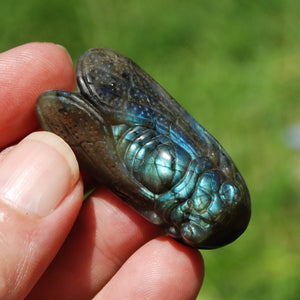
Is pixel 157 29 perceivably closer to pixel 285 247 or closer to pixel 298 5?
pixel 298 5

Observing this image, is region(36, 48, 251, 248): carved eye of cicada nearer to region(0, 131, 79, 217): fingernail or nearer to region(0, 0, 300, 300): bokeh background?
region(0, 131, 79, 217): fingernail

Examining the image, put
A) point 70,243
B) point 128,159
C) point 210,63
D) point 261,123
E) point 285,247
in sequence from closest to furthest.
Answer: point 128,159 < point 70,243 < point 285,247 < point 261,123 < point 210,63

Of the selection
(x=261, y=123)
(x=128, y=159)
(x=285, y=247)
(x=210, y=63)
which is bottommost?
(x=285, y=247)

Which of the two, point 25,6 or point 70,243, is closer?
point 70,243

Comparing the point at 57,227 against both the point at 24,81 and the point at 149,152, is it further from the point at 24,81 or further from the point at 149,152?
the point at 24,81

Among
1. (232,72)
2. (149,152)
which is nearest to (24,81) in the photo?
(149,152)

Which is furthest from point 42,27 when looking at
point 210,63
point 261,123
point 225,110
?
point 261,123
